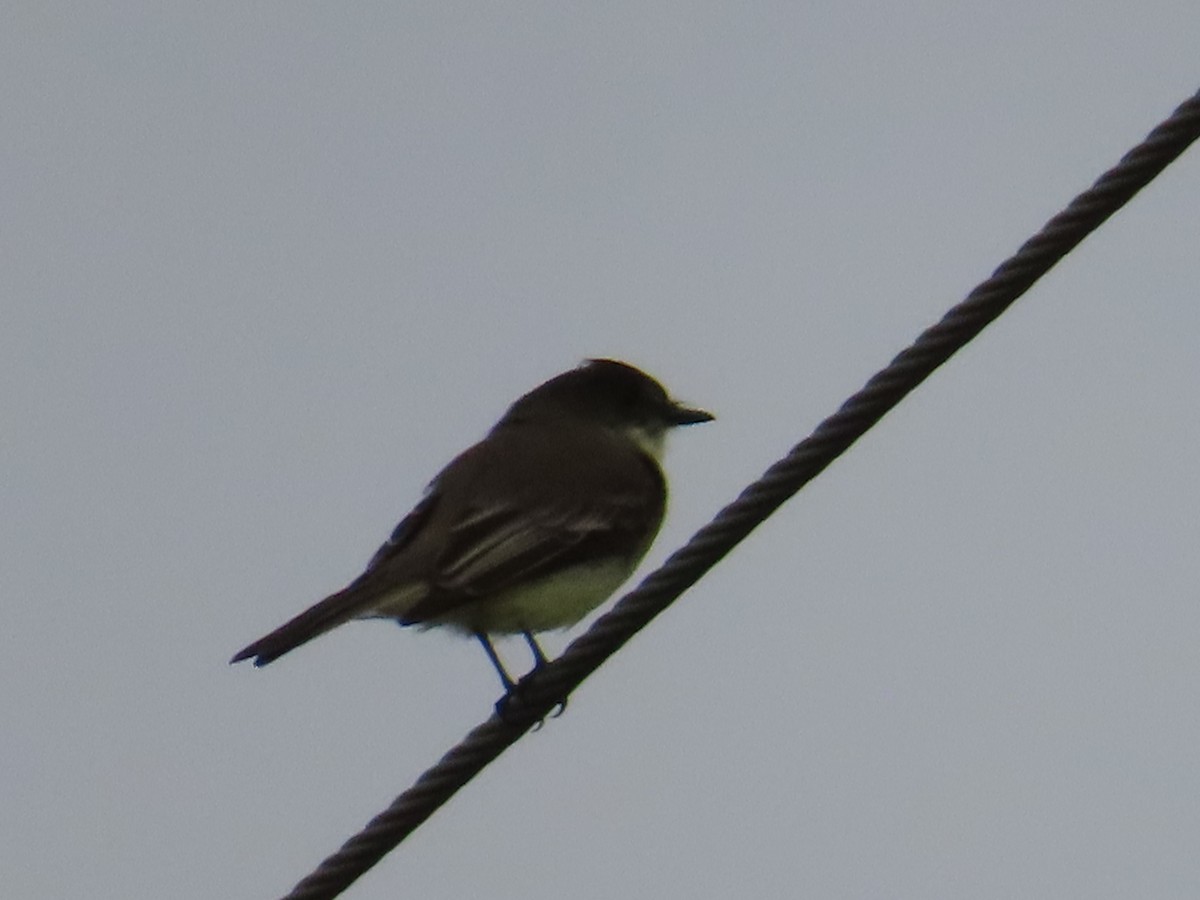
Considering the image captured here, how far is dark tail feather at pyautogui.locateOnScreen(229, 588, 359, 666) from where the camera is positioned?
6109mm

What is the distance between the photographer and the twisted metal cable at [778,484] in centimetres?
436

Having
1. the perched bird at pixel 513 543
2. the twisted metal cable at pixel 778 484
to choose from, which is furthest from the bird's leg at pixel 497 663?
the twisted metal cable at pixel 778 484

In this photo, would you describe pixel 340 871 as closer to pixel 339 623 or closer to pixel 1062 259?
Result: pixel 339 623

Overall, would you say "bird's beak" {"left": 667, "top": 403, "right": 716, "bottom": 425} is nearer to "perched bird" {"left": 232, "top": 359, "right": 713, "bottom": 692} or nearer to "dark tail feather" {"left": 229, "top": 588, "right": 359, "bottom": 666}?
"perched bird" {"left": 232, "top": 359, "right": 713, "bottom": 692}

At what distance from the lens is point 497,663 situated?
Result: 7.00 metres

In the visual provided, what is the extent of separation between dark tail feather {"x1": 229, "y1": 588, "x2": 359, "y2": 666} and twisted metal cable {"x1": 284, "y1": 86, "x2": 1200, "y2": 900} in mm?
992

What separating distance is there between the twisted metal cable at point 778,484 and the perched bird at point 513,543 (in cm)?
121

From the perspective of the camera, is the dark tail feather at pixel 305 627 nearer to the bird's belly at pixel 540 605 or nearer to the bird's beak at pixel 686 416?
the bird's belly at pixel 540 605

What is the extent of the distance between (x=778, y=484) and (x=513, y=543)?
2474 millimetres

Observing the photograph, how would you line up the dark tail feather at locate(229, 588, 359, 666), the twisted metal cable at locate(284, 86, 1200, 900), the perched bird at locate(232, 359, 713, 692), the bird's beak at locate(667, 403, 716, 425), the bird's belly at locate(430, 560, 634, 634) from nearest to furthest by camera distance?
the twisted metal cable at locate(284, 86, 1200, 900) < the dark tail feather at locate(229, 588, 359, 666) < the perched bird at locate(232, 359, 713, 692) < the bird's belly at locate(430, 560, 634, 634) < the bird's beak at locate(667, 403, 716, 425)

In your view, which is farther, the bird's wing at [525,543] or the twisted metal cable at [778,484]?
the bird's wing at [525,543]

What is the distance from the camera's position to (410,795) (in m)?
4.97

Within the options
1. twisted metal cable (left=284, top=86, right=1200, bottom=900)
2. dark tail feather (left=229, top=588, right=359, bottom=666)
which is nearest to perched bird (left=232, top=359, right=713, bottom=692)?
dark tail feather (left=229, top=588, right=359, bottom=666)

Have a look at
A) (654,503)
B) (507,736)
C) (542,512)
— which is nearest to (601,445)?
(654,503)
